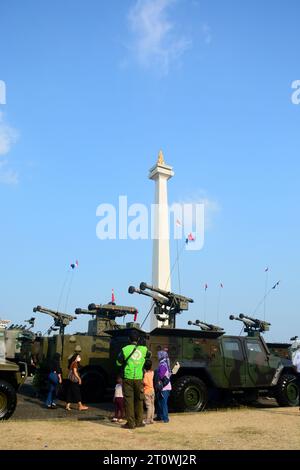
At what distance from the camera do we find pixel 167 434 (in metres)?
7.56

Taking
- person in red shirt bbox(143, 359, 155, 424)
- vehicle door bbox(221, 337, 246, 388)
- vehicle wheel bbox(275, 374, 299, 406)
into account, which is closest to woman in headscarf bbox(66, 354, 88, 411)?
person in red shirt bbox(143, 359, 155, 424)

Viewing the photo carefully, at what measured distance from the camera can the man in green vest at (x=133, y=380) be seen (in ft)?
27.6

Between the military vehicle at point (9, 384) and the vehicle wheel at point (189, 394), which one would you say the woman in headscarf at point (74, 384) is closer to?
the military vehicle at point (9, 384)

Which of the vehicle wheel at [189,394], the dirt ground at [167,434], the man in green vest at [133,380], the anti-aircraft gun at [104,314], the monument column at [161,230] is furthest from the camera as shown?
the monument column at [161,230]

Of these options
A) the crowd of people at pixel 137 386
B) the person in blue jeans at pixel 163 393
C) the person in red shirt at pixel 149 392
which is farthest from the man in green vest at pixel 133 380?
the person in blue jeans at pixel 163 393

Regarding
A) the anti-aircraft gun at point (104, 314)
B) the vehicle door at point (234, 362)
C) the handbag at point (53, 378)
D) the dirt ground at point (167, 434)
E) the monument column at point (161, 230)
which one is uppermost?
the monument column at point (161, 230)

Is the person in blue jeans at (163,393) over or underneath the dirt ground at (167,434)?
over

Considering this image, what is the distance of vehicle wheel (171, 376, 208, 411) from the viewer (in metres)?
10.6

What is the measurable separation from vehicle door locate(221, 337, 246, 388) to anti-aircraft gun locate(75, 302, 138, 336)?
253 inches

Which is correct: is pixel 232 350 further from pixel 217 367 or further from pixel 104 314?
pixel 104 314

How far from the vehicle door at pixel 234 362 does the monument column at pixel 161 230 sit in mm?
21761

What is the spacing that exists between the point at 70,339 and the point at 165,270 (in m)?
21.9

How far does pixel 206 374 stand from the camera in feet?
37.6
